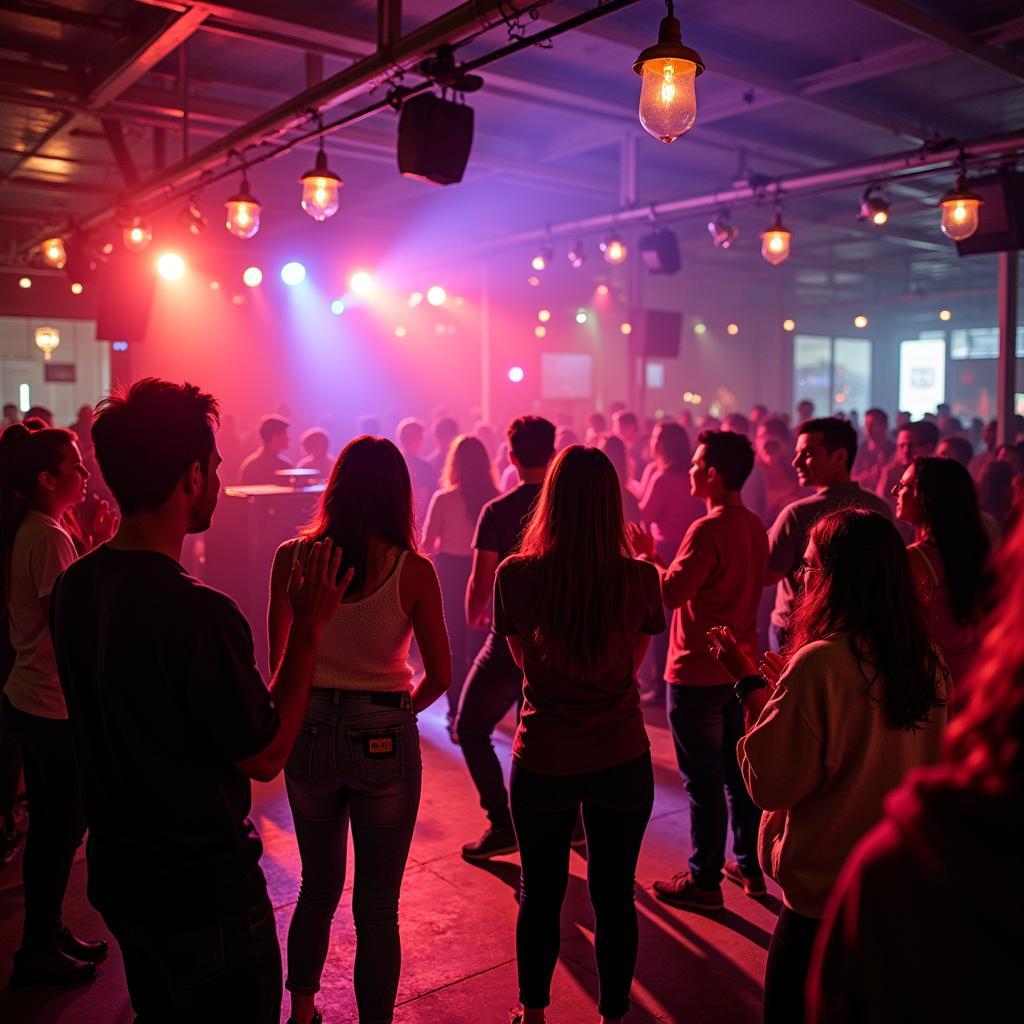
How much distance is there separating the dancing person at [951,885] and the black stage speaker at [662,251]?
8.98m

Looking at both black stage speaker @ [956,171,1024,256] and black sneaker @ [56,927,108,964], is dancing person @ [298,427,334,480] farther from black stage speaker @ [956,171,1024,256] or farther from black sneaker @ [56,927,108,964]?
black stage speaker @ [956,171,1024,256]

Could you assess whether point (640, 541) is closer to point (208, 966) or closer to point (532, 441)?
point (532, 441)

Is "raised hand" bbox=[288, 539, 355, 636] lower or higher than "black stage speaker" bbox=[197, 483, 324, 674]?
higher

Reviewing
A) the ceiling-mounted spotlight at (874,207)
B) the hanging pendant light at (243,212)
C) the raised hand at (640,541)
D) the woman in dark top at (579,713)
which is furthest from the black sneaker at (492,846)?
the ceiling-mounted spotlight at (874,207)

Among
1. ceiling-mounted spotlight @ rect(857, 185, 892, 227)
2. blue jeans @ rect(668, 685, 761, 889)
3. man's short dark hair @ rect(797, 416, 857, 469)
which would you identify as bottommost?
blue jeans @ rect(668, 685, 761, 889)

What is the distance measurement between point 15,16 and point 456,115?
3.87 m

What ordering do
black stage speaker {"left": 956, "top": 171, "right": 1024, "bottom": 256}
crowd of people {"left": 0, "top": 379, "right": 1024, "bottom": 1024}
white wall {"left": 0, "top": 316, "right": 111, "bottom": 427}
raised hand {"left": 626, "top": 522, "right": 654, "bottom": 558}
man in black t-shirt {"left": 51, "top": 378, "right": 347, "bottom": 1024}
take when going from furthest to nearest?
white wall {"left": 0, "top": 316, "right": 111, "bottom": 427} < black stage speaker {"left": 956, "top": 171, "right": 1024, "bottom": 256} < raised hand {"left": 626, "top": 522, "right": 654, "bottom": 558} < man in black t-shirt {"left": 51, "top": 378, "right": 347, "bottom": 1024} < crowd of people {"left": 0, "top": 379, "right": 1024, "bottom": 1024}

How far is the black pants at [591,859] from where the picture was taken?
2510mm

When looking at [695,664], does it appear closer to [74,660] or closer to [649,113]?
[649,113]

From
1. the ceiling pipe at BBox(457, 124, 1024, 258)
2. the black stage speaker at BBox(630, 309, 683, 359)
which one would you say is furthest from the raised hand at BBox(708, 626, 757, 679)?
the black stage speaker at BBox(630, 309, 683, 359)

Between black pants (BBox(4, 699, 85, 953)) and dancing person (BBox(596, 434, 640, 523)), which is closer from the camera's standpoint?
black pants (BBox(4, 699, 85, 953))

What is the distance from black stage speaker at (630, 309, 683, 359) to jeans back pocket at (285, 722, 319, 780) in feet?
25.9

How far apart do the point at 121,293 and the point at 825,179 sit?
6.88 m

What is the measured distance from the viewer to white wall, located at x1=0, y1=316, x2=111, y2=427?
49.6 ft
